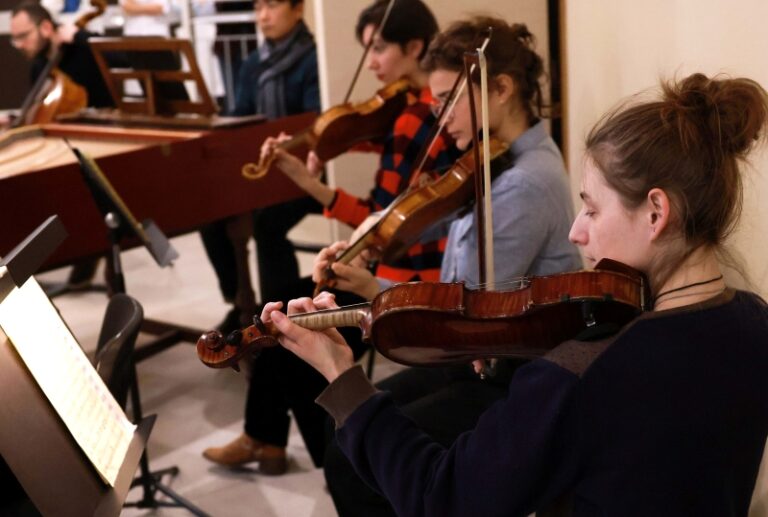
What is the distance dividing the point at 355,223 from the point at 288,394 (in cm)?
51

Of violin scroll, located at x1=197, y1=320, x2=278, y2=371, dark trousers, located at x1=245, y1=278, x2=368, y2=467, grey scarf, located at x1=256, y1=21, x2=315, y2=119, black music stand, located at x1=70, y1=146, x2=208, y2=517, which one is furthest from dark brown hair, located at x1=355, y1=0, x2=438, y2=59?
violin scroll, located at x1=197, y1=320, x2=278, y2=371

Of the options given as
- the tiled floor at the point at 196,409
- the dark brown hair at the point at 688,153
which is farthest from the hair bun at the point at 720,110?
the tiled floor at the point at 196,409

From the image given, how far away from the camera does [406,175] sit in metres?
2.40

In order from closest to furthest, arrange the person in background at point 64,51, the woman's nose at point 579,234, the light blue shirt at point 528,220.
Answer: the woman's nose at point 579,234 < the light blue shirt at point 528,220 < the person in background at point 64,51

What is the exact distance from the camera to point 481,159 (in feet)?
5.89

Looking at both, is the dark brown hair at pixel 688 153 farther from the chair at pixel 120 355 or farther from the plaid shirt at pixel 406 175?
the plaid shirt at pixel 406 175

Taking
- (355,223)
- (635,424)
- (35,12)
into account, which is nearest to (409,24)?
(355,223)

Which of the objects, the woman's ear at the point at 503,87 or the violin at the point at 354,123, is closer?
the woman's ear at the point at 503,87

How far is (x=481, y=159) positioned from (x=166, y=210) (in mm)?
1302

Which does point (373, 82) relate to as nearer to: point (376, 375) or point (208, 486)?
point (376, 375)

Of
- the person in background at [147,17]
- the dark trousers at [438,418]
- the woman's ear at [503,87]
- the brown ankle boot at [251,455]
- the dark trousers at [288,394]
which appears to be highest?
the woman's ear at [503,87]

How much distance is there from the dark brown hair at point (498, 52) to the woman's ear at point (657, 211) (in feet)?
2.67

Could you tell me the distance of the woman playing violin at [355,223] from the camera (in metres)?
2.33

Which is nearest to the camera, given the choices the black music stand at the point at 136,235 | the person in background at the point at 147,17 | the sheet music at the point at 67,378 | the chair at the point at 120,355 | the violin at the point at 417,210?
the sheet music at the point at 67,378
